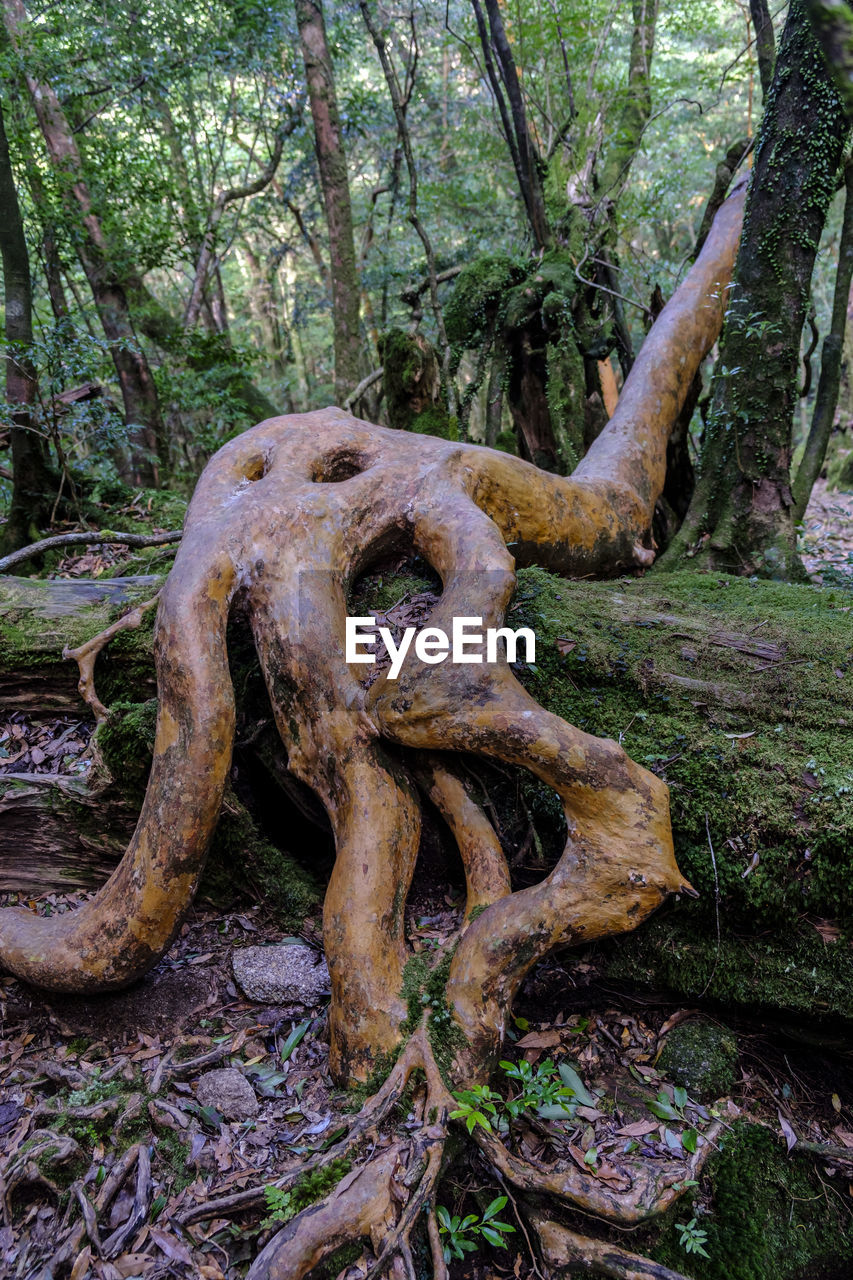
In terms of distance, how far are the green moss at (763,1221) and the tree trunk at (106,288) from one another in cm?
764

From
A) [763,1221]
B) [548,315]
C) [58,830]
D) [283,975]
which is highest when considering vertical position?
[548,315]

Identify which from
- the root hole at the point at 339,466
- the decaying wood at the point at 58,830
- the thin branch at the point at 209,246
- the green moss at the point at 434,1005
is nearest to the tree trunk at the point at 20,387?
the root hole at the point at 339,466

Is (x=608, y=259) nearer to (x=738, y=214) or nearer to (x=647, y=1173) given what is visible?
(x=738, y=214)

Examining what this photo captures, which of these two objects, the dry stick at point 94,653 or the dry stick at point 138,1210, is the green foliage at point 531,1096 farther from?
the dry stick at point 94,653

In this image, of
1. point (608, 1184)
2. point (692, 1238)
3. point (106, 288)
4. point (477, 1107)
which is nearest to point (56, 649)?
point (477, 1107)

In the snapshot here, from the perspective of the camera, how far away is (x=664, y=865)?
8.18 feet

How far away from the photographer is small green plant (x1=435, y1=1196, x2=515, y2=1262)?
2033 mm

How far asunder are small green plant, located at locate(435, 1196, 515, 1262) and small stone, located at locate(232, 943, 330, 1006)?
3.12ft

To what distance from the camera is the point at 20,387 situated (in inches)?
235

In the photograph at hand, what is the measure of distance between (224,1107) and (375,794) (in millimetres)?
1158

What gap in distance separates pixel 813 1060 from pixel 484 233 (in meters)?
12.8

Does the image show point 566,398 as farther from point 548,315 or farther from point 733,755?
point 733,755

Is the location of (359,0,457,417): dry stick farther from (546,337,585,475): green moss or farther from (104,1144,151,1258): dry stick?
(104,1144,151,1258): dry stick

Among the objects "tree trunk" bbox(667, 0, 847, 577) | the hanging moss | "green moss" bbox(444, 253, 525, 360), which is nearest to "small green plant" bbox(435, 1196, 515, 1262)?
"tree trunk" bbox(667, 0, 847, 577)
